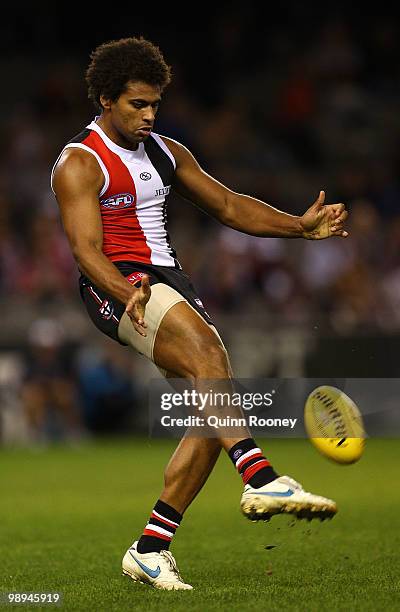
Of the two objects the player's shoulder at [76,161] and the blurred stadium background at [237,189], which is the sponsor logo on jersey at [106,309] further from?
the blurred stadium background at [237,189]

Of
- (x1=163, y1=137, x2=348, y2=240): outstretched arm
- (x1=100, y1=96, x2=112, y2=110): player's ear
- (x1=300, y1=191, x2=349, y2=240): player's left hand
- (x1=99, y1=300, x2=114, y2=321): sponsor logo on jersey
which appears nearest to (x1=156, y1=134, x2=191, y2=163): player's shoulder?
(x1=163, y1=137, x2=348, y2=240): outstretched arm

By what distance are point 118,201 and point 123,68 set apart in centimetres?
63

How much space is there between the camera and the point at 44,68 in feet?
63.8

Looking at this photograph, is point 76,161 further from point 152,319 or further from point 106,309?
point 152,319

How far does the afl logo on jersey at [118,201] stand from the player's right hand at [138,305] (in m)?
0.69

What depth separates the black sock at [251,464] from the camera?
5348mm

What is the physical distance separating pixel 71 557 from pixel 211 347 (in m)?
1.80

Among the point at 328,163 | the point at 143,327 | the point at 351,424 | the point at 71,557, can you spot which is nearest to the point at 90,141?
the point at 143,327

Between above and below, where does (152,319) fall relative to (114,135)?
below

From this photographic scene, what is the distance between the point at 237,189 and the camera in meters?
16.4

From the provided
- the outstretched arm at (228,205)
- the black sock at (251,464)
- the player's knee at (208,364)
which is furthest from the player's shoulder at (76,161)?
the black sock at (251,464)

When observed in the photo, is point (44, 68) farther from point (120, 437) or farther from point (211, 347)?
point (211, 347)

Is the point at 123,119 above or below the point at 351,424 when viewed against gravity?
above

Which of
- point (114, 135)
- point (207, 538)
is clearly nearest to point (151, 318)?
point (114, 135)
